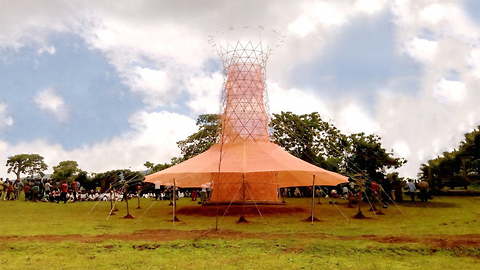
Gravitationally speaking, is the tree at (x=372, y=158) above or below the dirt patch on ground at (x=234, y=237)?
above

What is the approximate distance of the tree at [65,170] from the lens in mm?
57444

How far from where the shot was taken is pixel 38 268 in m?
8.36

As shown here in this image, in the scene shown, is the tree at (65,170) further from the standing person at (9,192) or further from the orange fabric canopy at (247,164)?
the orange fabric canopy at (247,164)

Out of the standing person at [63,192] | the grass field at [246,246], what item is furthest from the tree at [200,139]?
the grass field at [246,246]

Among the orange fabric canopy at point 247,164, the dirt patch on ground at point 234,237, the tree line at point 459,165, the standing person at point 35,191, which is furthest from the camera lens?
the tree line at point 459,165

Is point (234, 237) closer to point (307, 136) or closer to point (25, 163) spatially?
point (307, 136)

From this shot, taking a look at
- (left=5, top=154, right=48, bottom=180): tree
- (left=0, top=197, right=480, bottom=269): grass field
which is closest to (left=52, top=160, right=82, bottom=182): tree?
(left=5, top=154, right=48, bottom=180): tree

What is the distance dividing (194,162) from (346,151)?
14256mm

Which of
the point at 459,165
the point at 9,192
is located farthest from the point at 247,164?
the point at 459,165

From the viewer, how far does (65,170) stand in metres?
59.8

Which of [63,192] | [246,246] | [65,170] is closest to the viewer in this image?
[246,246]

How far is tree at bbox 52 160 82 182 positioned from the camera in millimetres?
57444

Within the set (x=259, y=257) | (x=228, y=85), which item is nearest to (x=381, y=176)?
(x=228, y=85)

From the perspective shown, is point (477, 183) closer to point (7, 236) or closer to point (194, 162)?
point (194, 162)
